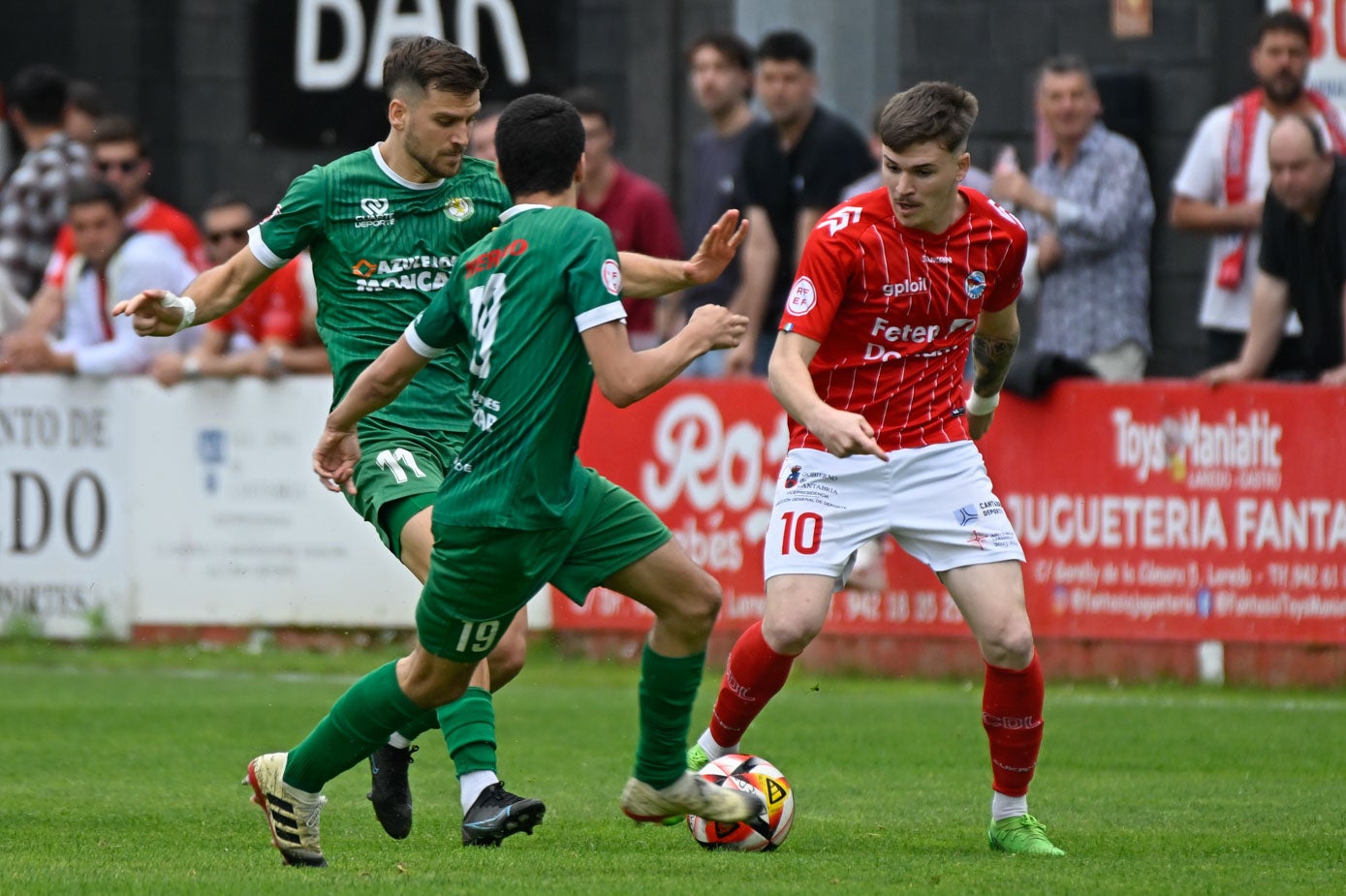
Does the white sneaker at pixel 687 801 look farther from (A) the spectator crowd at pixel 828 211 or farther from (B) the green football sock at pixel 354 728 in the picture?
(A) the spectator crowd at pixel 828 211

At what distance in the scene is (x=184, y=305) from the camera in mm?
7309

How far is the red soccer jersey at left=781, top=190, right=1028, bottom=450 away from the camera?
7051 millimetres

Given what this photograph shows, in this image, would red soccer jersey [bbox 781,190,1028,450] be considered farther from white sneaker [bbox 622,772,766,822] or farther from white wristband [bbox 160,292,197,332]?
white wristband [bbox 160,292,197,332]

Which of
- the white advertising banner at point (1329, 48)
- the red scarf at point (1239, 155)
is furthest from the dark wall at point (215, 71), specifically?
the red scarf at point (1239, 155)

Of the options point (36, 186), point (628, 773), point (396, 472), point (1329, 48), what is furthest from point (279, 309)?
point (396, 472)

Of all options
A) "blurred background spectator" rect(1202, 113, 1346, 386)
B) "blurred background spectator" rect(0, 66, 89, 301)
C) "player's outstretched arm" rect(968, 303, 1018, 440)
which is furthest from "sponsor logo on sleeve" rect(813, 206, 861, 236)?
"blurred background spectator" rect(0, 66, 89, 301)

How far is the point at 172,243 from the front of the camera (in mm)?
14398

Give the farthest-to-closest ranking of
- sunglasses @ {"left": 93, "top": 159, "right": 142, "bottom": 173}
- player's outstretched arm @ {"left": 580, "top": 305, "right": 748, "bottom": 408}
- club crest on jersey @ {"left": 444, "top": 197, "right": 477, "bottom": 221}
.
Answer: sunglasses @ {"left": 93, "top": 159, "right": 142, "bottom": 173} → club crest on jersey @ {"left": 444, "top": 197, "right": 477, "bottom": 221} → player's outstretched arm @ {"left": 580, "top": 305, "right": 748, "bottom": 408}

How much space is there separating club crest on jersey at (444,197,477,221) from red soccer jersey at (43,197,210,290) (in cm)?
731

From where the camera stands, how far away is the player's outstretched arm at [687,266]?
6633mm

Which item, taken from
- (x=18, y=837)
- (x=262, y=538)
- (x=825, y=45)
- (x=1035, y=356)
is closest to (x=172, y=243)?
(x=262, y=538)

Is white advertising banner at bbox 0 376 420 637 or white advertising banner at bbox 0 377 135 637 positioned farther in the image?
white advertising banner at bbox 0 377 135 637

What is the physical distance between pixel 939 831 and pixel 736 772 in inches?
28.4

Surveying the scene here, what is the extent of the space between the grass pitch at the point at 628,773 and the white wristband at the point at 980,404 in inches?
52.4
